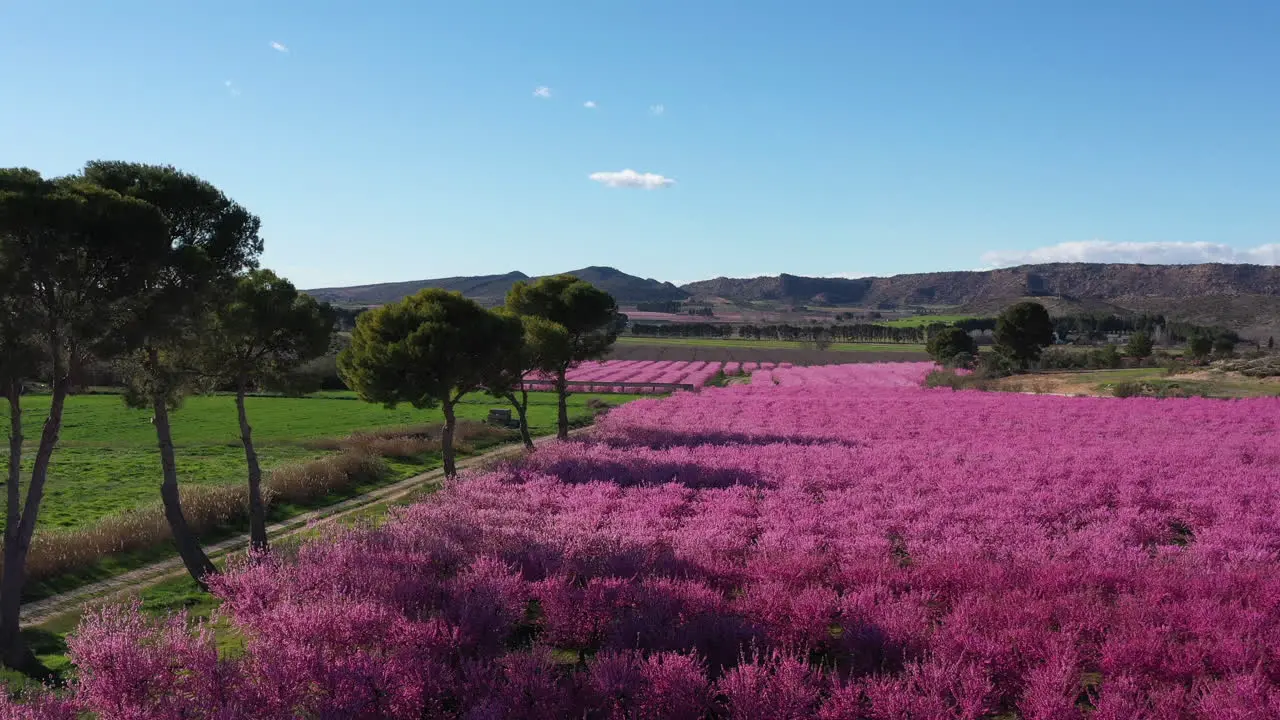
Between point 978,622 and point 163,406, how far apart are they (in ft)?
47.9

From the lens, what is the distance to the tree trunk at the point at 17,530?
1094 cm

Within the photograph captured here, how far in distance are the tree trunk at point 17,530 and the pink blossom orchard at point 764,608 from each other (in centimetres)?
376

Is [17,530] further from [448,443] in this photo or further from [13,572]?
[448,443]

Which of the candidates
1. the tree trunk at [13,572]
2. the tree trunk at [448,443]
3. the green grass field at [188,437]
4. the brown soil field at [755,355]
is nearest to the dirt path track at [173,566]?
the tree trunk at [448,443]

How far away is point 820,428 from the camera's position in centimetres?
2884

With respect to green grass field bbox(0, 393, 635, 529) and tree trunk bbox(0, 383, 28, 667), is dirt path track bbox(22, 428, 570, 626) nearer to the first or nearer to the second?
tree trunk bbox(0, 383, 28, 667)

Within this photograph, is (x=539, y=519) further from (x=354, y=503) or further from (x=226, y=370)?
(x=354, y=503)

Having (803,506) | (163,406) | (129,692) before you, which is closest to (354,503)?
(163,406)

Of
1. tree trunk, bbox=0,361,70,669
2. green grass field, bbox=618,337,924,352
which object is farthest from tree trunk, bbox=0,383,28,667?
green grass field, bbox=618,337,924,352

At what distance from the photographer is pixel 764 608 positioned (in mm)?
8156

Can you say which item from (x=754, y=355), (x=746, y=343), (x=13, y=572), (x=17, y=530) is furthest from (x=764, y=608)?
(x=746, y=343)

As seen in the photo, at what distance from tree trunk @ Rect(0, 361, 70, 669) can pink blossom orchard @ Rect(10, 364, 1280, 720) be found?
3.76 m

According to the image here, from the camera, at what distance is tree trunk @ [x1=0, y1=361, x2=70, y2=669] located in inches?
431

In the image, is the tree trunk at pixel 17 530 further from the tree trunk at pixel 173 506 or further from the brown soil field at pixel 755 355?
the brown soil field at pixel 755 355
